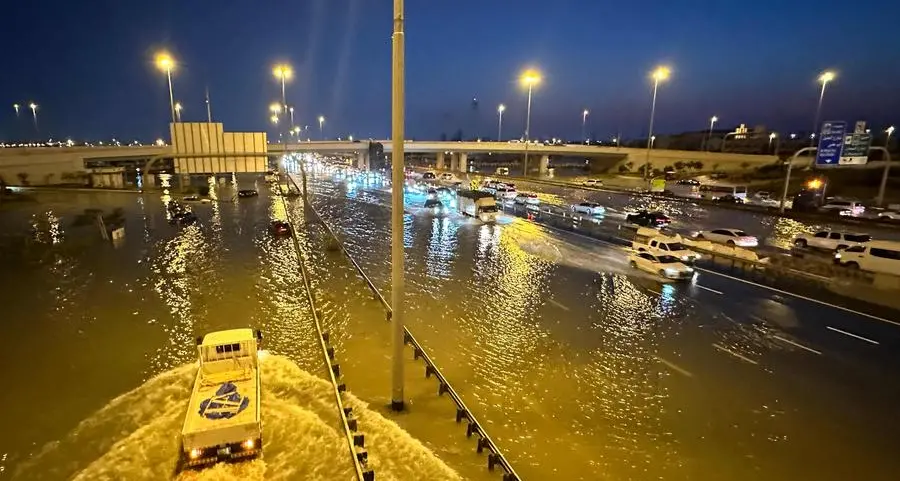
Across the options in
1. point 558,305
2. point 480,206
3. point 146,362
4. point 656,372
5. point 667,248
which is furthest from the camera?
point 480,206

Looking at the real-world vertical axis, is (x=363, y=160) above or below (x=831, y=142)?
below

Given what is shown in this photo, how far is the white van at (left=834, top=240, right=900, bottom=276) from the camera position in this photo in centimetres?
2350

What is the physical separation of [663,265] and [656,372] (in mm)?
11428

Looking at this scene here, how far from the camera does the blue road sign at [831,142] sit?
37750 millimetres

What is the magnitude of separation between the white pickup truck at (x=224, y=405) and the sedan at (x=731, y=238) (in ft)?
94.5

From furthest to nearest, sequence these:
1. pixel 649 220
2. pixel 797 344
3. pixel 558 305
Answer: pixel 649 220 < pixel 558 305 < pixel 797 344

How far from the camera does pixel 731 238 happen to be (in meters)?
30.0

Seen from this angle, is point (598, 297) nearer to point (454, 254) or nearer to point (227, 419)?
point (454, 254)

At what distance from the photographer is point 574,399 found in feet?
42.5

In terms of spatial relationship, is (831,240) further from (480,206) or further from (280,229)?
(280,229)

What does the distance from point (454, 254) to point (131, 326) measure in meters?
17.6

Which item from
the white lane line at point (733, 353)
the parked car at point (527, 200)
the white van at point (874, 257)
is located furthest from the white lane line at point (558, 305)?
the parked car at point (527, 200)

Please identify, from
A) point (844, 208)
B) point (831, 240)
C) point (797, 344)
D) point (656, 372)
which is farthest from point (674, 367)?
point (844, 208)

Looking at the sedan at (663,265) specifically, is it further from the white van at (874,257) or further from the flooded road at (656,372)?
the white van at (874,257)
